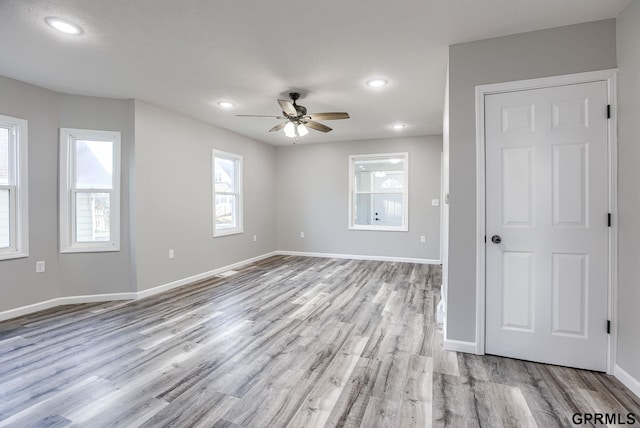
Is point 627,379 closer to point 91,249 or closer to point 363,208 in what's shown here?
point 363,208

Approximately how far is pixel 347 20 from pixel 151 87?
249 centimetres

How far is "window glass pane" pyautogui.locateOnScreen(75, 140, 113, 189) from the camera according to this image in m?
3.79

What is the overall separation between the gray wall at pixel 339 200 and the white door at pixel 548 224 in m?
3.64

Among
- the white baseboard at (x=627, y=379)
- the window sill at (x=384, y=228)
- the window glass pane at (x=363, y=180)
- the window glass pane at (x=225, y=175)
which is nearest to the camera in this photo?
the white baseboard at (x=627, y=379)

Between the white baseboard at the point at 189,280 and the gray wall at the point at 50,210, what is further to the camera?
the white baseboard at the point at 189,280

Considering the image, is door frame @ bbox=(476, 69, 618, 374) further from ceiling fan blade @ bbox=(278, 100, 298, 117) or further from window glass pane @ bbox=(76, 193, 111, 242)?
window glass pane @ bbox=(76, 193, 111, 242)

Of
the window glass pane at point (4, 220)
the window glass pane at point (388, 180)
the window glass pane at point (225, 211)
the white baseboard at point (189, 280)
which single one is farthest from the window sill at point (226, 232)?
the window glass pane at point (388, 180)

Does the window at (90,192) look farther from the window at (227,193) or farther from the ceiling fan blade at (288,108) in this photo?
the ceiling fan blade at (288,108)

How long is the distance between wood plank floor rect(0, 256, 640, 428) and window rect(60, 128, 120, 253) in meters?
0.83

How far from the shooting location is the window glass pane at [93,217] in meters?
3.80

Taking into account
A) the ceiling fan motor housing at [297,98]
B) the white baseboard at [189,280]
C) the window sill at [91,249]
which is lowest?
the white baseboard at [189,280]

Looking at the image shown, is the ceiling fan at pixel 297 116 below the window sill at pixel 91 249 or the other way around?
the other way around

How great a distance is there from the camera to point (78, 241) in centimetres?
379

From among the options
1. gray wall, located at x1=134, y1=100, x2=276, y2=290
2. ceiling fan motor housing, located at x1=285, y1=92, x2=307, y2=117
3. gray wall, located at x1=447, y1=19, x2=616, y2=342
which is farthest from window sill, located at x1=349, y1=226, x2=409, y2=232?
gray wall, located at x1=447, y1=19, x2=616, y2=342
